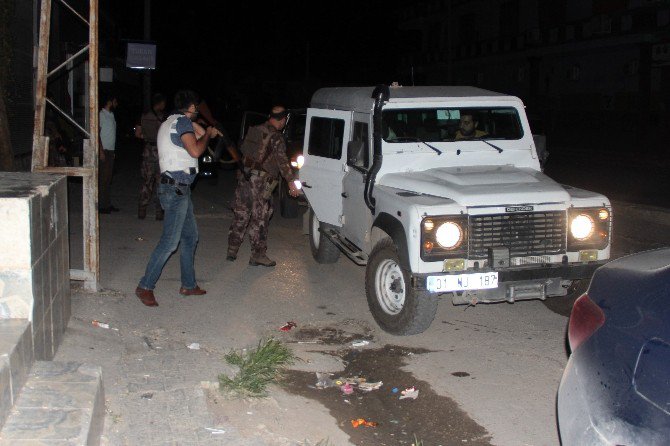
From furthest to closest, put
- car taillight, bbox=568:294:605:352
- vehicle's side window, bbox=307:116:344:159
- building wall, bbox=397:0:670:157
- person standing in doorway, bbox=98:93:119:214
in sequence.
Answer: building wall, bbox=397:0:670:157 → person standing in doorway, bbox=98:93:119:214 → vehicle's side window, bbox=307:116:344:159 → car taillight, bbox=568:294:605:352

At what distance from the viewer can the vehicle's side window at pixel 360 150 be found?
799 cm

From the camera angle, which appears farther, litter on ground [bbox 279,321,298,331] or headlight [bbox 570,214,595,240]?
litter on ground [bbox 279,321,298,331]

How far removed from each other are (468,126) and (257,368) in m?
3.59

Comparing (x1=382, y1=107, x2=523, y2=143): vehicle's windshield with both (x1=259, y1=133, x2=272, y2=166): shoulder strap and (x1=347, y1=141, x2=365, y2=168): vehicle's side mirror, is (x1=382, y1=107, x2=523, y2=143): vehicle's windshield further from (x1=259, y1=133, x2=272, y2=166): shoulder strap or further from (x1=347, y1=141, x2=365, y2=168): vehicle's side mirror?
(x1=259, y1=133, x2=272, y2=166): shoulder strap

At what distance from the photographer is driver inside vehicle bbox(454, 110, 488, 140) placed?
8.34 metres

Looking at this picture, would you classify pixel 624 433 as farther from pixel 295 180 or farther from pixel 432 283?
pixel 295 180

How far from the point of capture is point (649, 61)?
34.4 m

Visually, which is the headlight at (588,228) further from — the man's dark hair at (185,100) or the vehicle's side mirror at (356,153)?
the man's dark hair at (185,100)

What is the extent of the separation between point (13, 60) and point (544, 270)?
1138cm

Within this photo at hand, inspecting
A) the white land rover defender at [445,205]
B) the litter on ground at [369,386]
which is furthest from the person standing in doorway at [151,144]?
the litter on ground at [369,386]

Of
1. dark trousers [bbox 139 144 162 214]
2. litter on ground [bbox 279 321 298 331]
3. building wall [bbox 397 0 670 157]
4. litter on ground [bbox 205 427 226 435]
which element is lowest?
litter on ground [bbox 205 427 226 435]

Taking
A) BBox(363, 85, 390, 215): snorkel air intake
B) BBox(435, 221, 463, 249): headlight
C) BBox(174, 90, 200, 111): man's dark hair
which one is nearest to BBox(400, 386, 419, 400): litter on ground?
BBox(435, 221, 463, 249): headlight

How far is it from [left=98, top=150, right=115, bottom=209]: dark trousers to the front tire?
6.52 m

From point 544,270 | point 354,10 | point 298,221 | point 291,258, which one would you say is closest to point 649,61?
point 298,221
